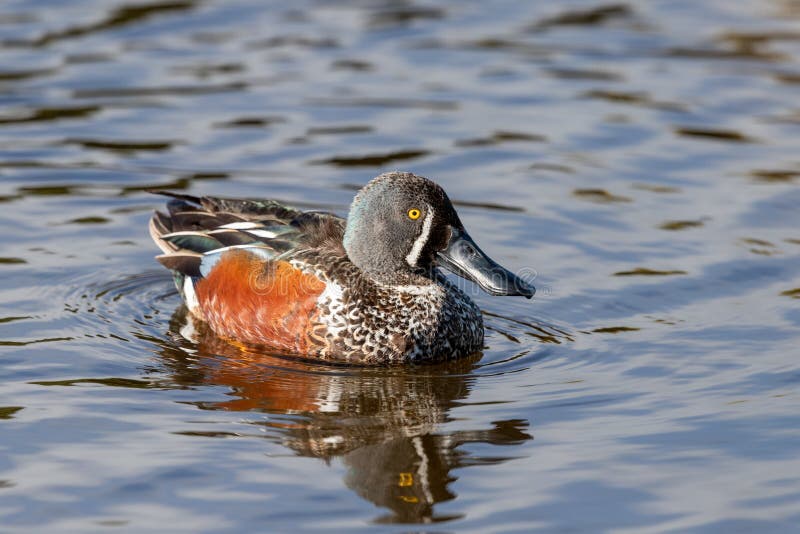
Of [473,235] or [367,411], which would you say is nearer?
[367,411]

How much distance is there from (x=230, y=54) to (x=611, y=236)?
663 centimetres

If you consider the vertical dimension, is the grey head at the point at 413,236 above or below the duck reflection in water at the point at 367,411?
above

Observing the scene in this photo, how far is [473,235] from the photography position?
11141 mm

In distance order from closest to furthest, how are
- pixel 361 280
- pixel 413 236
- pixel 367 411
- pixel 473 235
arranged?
1. pixel 367 411
2. pixel 413 236
3. pixel 361 280
4. pixel 473 235

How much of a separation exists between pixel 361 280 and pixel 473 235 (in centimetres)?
236

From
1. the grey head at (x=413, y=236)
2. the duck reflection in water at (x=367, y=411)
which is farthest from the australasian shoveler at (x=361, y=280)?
the duck reflection in water at (x=367, y=411)

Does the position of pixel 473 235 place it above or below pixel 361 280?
below

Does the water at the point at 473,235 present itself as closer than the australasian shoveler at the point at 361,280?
Yes

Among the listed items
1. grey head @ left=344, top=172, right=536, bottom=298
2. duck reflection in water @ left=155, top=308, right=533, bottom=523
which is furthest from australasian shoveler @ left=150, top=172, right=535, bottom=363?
duck reflection in water @ left=155, top=308, right=533, bottom=523

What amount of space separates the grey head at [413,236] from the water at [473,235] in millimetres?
620

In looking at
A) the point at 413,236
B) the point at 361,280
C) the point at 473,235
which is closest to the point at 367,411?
the point at 361,280

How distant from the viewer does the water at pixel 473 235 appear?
→ 6.75m

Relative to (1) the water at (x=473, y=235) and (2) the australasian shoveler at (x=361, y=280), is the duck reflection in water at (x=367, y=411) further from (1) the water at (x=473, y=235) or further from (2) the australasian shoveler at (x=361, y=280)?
(2) the australasian shoveler at (x=361, y=280)

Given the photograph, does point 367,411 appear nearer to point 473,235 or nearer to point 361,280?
point 361,280
